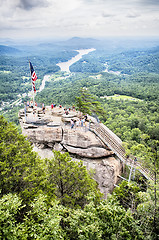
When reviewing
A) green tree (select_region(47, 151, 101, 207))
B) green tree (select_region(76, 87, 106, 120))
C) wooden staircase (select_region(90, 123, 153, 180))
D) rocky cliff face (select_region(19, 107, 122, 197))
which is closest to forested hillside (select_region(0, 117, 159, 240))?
green tree (select_region(47, 151, 101, 207))

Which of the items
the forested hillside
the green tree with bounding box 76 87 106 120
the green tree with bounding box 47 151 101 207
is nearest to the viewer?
the forested hillside

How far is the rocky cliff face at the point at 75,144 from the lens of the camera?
75.6ft

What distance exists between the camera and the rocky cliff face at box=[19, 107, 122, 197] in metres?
23.0

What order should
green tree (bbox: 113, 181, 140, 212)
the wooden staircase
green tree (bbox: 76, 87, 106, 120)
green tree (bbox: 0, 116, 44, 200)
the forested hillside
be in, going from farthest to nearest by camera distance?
green tree (bbox: 76, 87, 106, 120) → the wooden staircase → green tree (bbox: 113, 181, 140, 212) → green tree (bbox: 0, 116, 44, 200) → the forested hillside

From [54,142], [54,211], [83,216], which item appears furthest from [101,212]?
[54,142]

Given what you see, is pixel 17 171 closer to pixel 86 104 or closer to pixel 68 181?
pixel 68 181

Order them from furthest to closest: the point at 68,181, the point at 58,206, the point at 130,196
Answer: the point at 68,181 → the point at 130,196 → the point at 58,206

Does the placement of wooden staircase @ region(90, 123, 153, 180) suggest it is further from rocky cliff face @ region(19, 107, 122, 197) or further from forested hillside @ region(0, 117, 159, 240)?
forested hillside @ region(0, 117, 159, 240)

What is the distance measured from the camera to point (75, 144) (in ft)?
80.5

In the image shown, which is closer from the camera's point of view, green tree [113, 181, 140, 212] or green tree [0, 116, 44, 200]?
green tree [0, 116, 44, 200]

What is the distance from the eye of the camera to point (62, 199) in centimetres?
1280

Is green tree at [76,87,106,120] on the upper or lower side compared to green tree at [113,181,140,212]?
upper

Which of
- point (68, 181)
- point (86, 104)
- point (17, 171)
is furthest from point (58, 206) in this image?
point (86, 104)

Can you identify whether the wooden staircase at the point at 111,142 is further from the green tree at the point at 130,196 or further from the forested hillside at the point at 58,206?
the forested hillside at the point at 58,206
